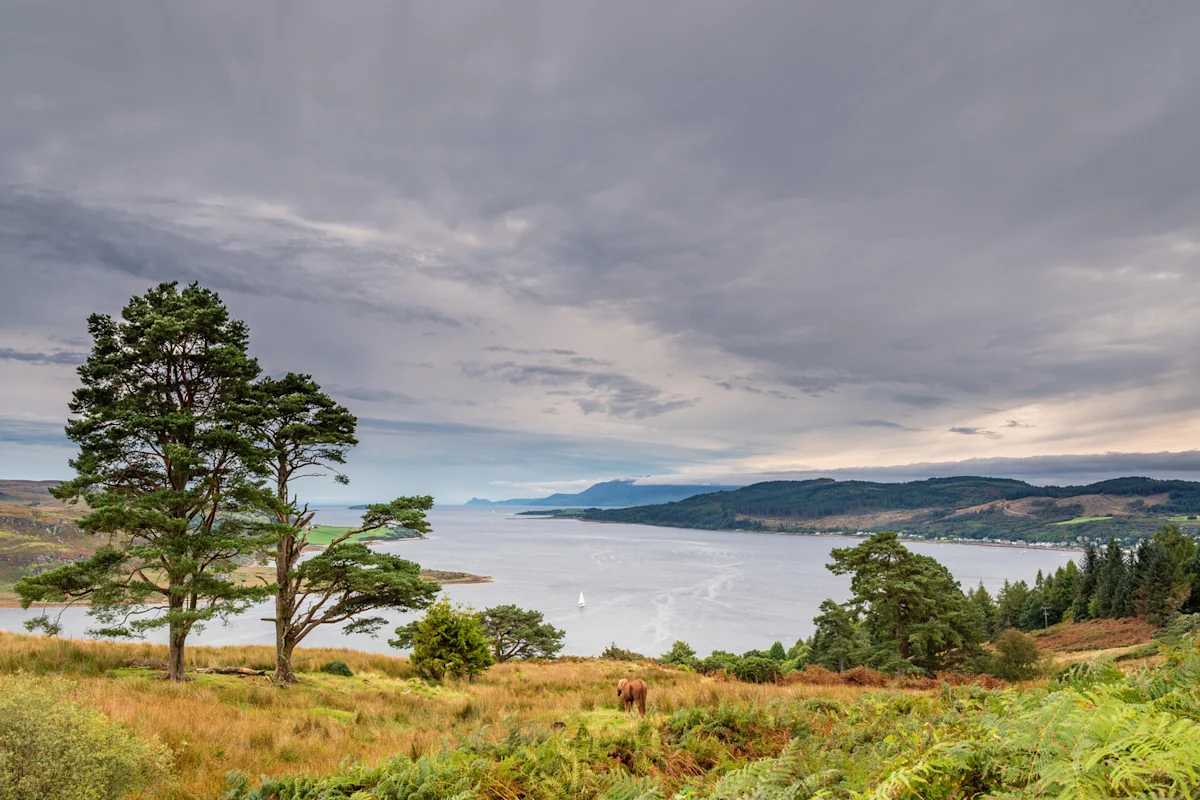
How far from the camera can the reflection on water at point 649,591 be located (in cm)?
6347

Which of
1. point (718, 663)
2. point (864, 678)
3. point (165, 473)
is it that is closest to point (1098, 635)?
point (718, 663)

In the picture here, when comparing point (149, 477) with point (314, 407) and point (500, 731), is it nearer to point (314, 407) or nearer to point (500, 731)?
point (314, 407)

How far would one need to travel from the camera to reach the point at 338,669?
741 inches

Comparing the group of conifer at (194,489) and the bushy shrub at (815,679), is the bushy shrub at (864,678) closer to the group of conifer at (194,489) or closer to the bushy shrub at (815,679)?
the bushy shrub at (815,679)

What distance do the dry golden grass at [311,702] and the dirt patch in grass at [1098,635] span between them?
152 feet

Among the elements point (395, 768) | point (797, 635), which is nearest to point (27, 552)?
point (797, 635)

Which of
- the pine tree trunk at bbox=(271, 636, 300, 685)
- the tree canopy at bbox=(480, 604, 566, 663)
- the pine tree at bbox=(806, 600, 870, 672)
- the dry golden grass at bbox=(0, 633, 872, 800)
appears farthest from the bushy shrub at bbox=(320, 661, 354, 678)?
the pine tree at bbox=(806, 600, 870, 672)

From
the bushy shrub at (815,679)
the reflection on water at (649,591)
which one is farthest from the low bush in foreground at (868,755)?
the reflection on water at (649,591)

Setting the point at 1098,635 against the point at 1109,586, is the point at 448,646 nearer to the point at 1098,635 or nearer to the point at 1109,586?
the point at 1098,635

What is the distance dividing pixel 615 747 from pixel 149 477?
606 inches

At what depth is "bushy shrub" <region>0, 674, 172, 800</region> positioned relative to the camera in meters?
4.31

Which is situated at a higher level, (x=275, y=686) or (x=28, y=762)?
(x=28, y=762)

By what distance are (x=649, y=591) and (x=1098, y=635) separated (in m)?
58.1

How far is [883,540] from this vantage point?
2683cm
